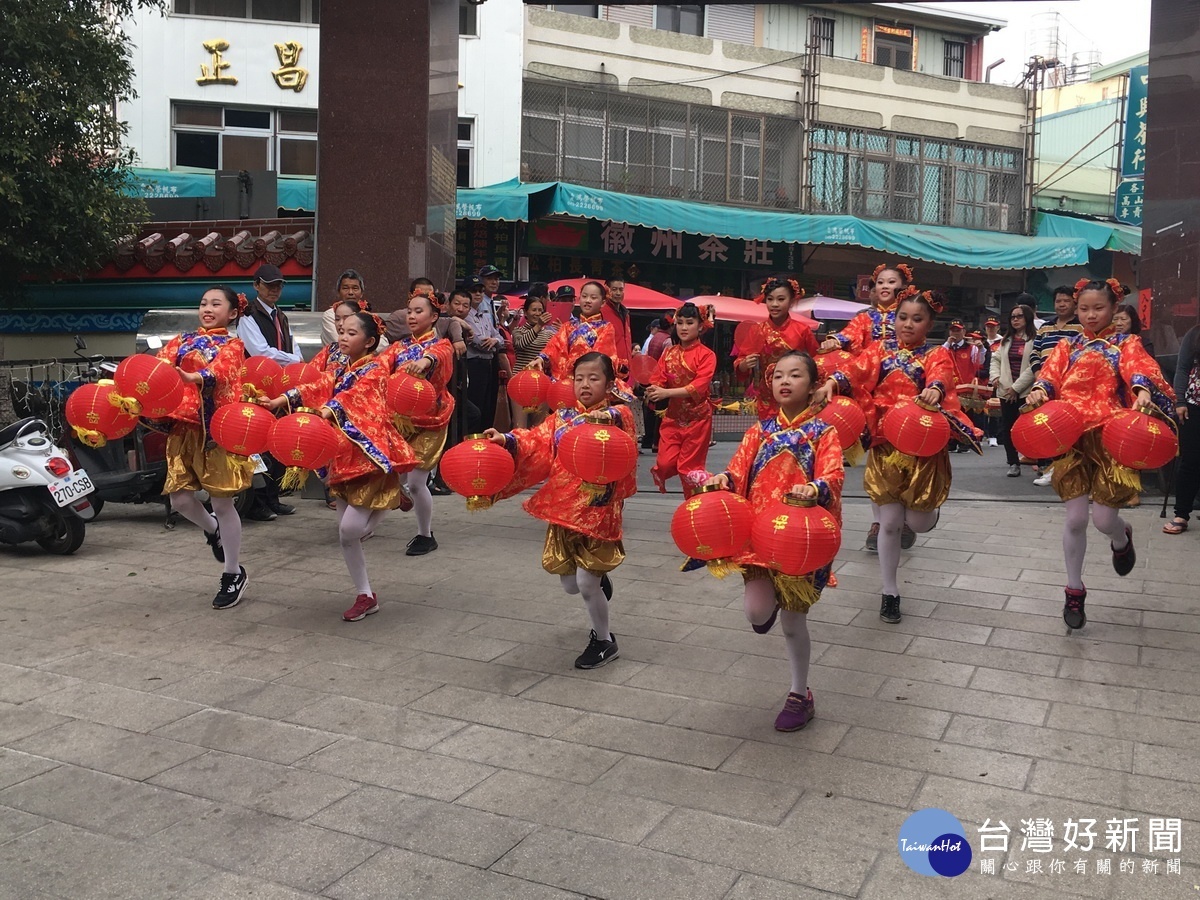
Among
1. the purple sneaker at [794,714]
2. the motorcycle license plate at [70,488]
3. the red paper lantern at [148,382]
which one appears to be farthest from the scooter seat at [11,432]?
the purple sneaker at [794,714]

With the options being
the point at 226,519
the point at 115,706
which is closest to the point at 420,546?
the point at 226,519

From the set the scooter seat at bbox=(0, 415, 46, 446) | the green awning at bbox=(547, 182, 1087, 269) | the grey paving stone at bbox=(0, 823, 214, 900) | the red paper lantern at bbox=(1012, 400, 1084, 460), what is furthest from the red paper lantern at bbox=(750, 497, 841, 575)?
the green awning at bbox=(547, 182, 1087, 269)

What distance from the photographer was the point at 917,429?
5.64 meters

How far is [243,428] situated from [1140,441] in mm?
4240

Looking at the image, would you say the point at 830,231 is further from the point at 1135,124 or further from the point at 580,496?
the point at 580,496

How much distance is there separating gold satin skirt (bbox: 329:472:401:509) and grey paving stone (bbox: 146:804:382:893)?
240 cm

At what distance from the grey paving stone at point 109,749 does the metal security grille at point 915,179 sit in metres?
21.6

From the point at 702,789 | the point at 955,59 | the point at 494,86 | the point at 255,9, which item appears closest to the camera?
the point at 702,789

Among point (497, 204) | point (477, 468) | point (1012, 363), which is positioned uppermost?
point (497, 204)

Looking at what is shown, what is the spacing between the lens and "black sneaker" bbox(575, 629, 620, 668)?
17.3 ft

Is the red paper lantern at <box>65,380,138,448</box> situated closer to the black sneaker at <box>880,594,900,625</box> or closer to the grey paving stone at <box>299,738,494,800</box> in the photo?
the grey paving stone at <box>299,738,494,800</box>

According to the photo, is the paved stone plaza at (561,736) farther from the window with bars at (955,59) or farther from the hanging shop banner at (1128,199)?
the window with bars at (955,59)

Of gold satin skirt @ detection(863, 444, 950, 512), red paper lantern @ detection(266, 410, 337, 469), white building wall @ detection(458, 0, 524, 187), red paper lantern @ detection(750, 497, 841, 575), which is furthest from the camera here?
white building wall @ detection(458, 0, 524, 187)

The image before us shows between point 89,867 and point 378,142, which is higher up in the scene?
point 378,142
